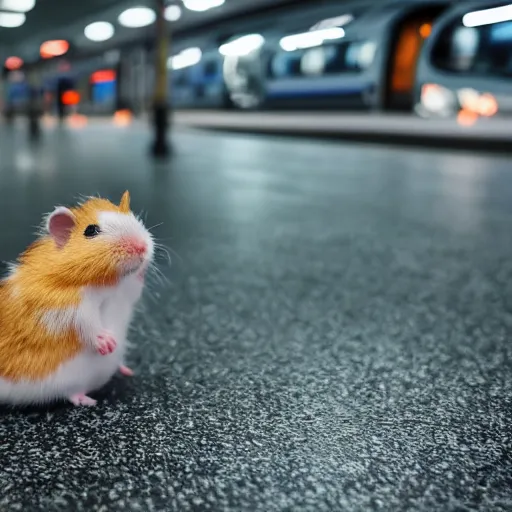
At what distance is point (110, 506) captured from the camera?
0.63 metres

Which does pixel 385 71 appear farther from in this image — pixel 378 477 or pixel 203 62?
pixel 378 477

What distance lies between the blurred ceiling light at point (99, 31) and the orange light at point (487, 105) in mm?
15377

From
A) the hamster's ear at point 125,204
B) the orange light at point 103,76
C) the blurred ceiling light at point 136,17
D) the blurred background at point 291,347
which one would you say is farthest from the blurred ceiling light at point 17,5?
the hamster's ear at point 125,204

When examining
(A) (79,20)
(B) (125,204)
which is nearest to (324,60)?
(B) (125,204)

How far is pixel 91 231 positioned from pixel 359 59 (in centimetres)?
934

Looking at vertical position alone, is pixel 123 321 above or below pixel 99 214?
below

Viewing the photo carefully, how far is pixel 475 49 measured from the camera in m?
7.70

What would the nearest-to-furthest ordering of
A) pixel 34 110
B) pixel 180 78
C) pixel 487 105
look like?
1. pixel 487 105
2. pixel 34 110
3. pixel 180 78

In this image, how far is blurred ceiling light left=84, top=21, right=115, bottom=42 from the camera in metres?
20.7

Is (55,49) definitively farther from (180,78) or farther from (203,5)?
(180,78)

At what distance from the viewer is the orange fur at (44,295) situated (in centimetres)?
72

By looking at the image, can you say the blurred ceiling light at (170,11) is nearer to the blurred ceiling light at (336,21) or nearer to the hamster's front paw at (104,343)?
the blurred ceiling light at (336,21)

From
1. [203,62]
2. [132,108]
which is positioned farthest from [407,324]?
[132,108]

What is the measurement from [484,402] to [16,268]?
69cm
